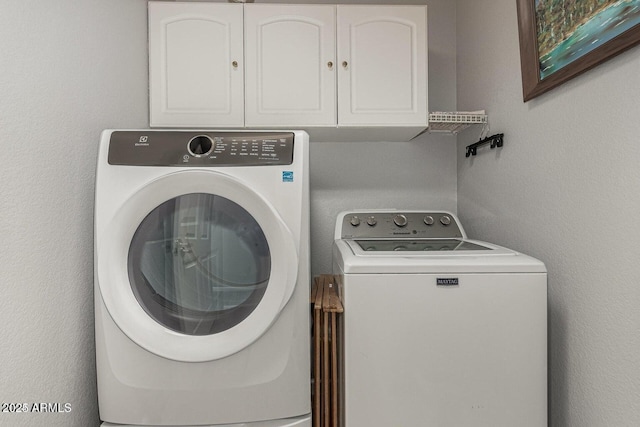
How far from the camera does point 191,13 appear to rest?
166cm

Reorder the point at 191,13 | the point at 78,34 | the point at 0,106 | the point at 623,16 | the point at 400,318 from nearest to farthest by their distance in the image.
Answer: the point at 623,16
the point at 0,106
the point at 400,318
the point at 78,34
the point at 191,13

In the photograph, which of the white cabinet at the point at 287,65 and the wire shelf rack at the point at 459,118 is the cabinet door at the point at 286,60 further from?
the wire shelf rack at the point at 459,118

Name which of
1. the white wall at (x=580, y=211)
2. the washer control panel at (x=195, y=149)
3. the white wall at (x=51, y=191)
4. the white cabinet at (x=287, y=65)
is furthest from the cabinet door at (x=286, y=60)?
the white wall at (x=580, y=211)

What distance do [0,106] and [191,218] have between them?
→ 23.5 inches

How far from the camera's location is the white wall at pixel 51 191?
40.4 inches

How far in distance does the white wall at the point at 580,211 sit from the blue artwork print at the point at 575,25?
7 cm

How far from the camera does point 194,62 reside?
167 centimetres

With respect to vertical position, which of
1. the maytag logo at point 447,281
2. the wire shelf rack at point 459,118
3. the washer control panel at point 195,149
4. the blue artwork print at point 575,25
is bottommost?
the maytag logo at point 447,281

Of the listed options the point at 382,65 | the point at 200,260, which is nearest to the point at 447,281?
the point at 200,260

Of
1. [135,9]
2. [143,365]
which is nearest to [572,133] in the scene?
[143,365]

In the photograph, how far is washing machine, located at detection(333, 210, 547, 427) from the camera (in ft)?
3.59

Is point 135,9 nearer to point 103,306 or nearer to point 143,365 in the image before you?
point 103,306

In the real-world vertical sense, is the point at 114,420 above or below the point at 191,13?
below

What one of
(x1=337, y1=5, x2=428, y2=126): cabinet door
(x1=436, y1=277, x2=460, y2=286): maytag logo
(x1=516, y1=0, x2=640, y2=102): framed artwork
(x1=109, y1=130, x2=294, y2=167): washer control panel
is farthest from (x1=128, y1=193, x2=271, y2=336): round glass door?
(x1=516, y1=0, x2=640, y2=102): framed artwork
